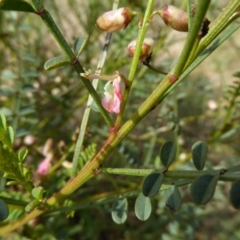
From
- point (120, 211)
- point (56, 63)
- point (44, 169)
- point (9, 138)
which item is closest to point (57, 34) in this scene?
point (56, 63)

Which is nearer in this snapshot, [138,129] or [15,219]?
[15,219]

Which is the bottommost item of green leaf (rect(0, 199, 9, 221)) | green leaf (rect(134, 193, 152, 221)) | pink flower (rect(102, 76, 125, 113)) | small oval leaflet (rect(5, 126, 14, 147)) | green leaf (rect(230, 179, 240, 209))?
green leaf (rect(134, 193, 152, 221))

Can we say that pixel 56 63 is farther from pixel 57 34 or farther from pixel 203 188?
pixel 203 188

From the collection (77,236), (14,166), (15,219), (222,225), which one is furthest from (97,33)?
(14,166)

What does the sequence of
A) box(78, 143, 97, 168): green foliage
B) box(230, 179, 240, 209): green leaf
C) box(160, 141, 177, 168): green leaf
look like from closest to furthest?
box(230, 179, 240, 209): green leaf → box(160, 141, 177, 168): green leaf → box(78, 143, 97, 168): green foliage

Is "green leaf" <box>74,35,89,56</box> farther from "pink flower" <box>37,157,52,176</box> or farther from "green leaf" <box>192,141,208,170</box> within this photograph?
"pink flower" <box>37,157,52,176</box>

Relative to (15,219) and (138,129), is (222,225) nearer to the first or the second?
(138,129)

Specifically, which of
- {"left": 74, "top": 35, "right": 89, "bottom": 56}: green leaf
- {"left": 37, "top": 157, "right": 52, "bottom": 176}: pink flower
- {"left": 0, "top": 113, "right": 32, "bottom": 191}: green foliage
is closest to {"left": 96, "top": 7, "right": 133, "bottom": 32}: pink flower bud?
{"left": 74, "top": 35, "right": 89, "bottom": 56}: green leaf
